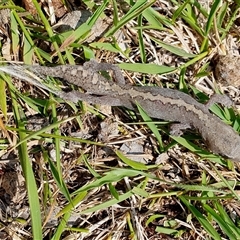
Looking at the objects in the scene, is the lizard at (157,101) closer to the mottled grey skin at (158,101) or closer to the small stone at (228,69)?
the mottled grey skin at (158,101)

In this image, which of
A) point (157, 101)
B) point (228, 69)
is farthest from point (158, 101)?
point (228, 69)

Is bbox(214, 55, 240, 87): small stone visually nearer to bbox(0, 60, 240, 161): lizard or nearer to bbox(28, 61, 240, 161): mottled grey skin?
bbox(0, 60, 240, 161): lizard

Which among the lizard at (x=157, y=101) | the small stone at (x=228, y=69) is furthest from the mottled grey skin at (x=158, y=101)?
the small stone at (x=228, y=69)

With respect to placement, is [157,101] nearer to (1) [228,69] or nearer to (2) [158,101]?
(2) [158,101]

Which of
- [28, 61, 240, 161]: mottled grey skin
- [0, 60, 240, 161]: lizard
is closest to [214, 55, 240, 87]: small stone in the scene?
[0, 60, 240, 161]: lizard

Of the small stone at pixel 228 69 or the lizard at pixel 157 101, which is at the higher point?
the small stone at pixel 228 69

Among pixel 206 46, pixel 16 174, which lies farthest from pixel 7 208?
pixel 206 46

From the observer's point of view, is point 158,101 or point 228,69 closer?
point 158,101
